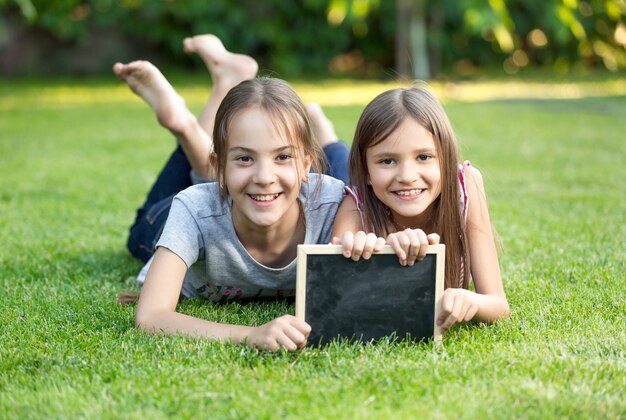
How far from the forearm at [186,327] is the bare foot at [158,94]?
4.15 feet

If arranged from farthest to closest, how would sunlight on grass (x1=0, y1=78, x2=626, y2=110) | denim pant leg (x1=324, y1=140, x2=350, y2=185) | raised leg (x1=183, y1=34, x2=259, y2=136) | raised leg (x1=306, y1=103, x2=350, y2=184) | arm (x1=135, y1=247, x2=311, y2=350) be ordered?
sunlight on grass (x1=0, y1=78, x2=626, y2=110)
raised leg (x1=183, y1=34, x2=259, y2=136)
raised leg (x1=306, y1=103, x2=350, y2=184)
denim pant leg (x1=324, y1=140, x2=350, y2=185)
arm (x1=135, y1=247, x2=311, y2=350)

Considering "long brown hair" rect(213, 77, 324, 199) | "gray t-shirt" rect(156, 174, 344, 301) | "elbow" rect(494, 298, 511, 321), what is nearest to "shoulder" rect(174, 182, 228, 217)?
"gray t-shirt" rect(156, 174, 344, 301)

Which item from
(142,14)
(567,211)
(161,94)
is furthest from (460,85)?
(161,94)

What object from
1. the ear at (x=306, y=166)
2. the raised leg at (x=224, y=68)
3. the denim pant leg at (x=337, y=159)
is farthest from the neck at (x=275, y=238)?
the raised leg at (x=224, y=68)

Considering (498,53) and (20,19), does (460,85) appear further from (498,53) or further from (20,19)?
(20,19)

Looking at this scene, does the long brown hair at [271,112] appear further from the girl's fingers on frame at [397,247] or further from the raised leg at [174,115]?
the raised leg at [174,115]

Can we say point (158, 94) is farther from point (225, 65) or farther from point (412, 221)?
point (412, 221)

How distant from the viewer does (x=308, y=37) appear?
1502 cm

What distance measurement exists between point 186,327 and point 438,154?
908 mm

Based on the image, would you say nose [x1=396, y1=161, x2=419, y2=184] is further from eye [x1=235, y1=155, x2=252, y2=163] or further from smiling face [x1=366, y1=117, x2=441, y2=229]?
eye [x1=235, y1=155, x2=252, y2=163]

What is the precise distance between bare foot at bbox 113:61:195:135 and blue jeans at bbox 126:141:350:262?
18 cm

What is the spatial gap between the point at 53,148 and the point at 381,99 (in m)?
5.06

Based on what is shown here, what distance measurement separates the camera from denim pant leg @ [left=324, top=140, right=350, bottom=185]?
3594 mm

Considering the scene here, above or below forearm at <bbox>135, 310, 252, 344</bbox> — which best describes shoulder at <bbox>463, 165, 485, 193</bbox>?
above
